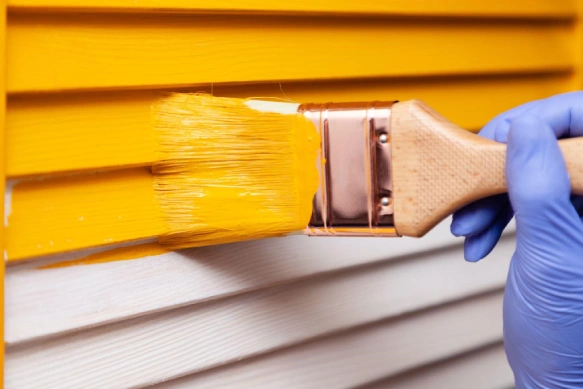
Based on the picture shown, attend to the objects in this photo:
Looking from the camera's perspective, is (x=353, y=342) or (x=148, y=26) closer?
(x=148, y=26)

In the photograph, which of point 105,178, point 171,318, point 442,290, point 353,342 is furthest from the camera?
point 442,290

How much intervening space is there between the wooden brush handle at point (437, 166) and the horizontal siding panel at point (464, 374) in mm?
656

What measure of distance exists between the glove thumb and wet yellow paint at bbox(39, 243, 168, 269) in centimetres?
65

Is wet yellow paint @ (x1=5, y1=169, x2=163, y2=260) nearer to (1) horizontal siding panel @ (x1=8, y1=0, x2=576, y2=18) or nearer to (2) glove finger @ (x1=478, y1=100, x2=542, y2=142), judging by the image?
(1) horizontal siding panel @ (x1=8, y1=0, x2=576, y2=18)

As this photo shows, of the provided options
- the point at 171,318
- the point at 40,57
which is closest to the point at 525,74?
the point at 171,318

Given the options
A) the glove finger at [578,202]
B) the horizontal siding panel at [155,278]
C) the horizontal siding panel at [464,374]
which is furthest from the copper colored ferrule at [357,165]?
the horizontal siding panel at [464,374]

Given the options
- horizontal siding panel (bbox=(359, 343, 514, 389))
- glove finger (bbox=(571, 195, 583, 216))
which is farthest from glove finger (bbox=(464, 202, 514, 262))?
horizontal siding panel (bbox=(359, 343, 514, 389))

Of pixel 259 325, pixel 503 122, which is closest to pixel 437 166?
pixel 503 122

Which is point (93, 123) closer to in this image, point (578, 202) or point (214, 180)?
point (214, 180)

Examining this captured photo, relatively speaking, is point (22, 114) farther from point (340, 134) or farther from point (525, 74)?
point (525, 74)

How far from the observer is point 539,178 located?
1058 mm

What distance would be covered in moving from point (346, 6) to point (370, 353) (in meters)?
0.81

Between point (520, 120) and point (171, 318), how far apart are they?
74 centimetres

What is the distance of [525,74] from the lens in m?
1.74
